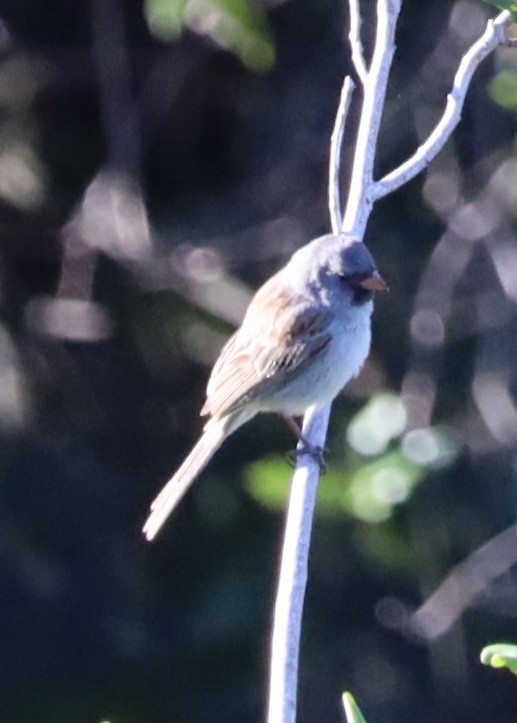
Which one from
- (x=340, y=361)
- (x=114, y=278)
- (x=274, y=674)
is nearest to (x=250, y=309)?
(x=340, y=361)

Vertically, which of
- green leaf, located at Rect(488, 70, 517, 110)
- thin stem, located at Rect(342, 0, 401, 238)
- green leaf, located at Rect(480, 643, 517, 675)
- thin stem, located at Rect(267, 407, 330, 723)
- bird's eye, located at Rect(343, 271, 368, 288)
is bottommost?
green leaf, located at Rect(480, 643, 517, 675)

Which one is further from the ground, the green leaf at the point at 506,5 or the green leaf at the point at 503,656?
the green leaf at the point at 506,5

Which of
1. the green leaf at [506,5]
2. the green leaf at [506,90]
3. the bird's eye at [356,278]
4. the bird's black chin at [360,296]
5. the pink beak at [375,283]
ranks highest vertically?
the green leaf at [506,90]

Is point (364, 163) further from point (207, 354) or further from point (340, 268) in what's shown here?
point (207, 354)

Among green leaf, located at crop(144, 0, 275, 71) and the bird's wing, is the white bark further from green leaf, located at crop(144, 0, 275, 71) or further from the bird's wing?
green leaf, located at crop(144, 0, 275, 71)

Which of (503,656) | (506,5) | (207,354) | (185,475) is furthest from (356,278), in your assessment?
(503,656)

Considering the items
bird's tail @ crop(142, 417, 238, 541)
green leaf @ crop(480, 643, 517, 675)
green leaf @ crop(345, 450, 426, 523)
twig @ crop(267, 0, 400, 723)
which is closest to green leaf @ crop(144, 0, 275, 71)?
twig @ crop(267, 0, 400, 723)

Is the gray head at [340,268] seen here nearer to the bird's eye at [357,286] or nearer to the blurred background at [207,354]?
the bird's eye at [357,286]

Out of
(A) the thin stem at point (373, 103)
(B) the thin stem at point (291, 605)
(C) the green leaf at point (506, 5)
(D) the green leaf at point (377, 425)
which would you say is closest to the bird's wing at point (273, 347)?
(D) the green leaf at point (377, 425)
